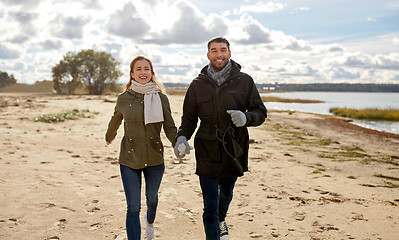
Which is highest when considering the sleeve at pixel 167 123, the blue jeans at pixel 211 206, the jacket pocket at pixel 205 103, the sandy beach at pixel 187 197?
the jacket pocket at pixel 205 103

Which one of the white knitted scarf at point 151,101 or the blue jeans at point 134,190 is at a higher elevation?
the white knitted scarf at point 151,101

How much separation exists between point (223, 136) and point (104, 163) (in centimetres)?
531

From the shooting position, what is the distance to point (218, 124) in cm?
348

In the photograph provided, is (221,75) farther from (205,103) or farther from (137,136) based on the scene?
(137,136)

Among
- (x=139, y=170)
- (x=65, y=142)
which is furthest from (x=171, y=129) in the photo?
(x=65, y=142)

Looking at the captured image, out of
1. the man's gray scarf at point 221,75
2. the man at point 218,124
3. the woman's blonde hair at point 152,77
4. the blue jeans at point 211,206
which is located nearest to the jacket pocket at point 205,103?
the man at point 218,124

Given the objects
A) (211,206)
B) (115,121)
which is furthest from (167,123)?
(211,206)

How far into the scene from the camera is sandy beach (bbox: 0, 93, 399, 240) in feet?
14.6

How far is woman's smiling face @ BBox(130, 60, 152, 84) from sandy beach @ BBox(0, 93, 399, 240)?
1962mm

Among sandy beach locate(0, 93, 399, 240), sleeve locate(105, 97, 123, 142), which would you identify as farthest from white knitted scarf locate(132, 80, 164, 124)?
sandy beach locate(0, 93, 399, 240)

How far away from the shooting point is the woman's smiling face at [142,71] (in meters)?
3.69

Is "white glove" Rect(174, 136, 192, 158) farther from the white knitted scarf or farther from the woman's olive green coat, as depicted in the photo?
the white knitted scarf

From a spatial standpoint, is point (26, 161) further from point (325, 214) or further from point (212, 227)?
point (325, 214)

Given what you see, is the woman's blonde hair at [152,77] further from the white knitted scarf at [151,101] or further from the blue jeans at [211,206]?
the blue jeans at [211,206]
